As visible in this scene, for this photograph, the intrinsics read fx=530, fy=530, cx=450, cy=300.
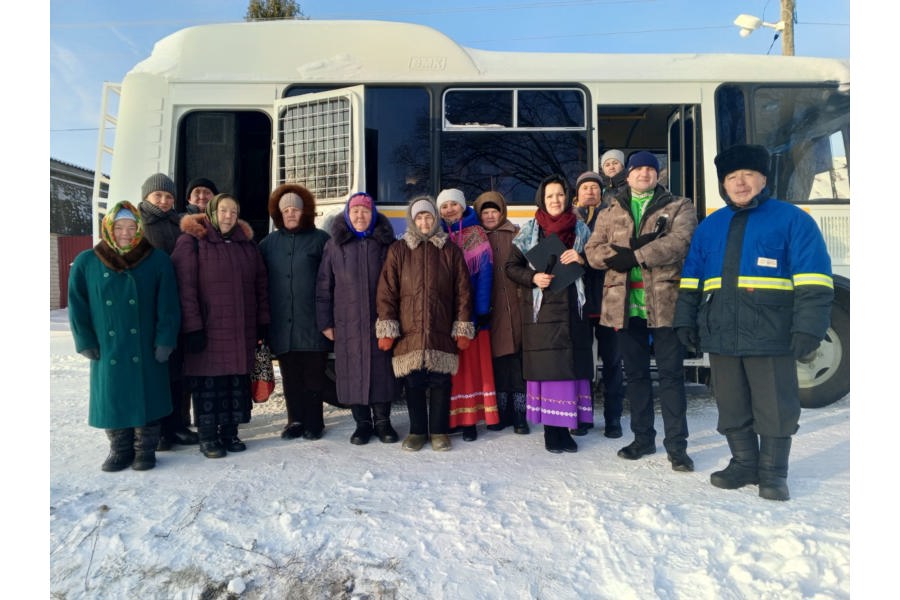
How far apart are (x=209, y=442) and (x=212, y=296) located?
1.04m

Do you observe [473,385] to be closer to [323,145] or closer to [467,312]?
[467,312]

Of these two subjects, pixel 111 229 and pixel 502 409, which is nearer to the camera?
pixel 111 229

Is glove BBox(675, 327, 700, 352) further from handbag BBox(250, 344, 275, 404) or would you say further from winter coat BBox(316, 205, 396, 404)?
handbag BBox(250, 344, 275, 404)

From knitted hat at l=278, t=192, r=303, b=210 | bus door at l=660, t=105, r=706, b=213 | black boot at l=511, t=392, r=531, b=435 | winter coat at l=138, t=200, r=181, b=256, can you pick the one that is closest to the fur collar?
winter coat at l=138, t=200, r=181, b=256

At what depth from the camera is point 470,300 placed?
3781 mm

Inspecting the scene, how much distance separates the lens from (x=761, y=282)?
A: 295 centimetres

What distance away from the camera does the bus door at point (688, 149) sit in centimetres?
480

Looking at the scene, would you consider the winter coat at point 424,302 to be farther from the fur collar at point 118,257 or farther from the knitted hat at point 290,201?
the fur collar at point 118,257

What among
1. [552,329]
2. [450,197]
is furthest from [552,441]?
[450,197]

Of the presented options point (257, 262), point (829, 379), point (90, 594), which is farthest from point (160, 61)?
point (829, 379)

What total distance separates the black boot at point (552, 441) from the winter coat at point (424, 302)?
0.81m

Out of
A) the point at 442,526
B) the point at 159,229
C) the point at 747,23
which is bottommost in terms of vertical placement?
the point at 442,526

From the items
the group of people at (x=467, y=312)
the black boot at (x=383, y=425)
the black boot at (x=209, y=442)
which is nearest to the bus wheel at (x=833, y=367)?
the group of people at (x=467, y=312)

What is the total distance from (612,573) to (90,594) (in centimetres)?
223
